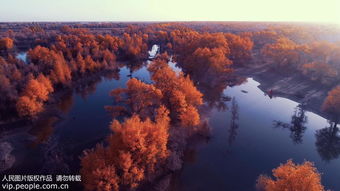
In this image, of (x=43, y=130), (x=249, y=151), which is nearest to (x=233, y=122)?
(x=249, y=151)

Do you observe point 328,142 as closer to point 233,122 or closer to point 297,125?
point 297,125

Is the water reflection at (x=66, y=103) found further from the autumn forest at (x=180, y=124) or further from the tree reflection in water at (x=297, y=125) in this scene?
the tree reflection in water at (x=297, y=125)

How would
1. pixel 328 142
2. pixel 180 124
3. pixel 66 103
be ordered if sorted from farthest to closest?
pixel 66 103 → pixel 328 142 → pixel 180 124

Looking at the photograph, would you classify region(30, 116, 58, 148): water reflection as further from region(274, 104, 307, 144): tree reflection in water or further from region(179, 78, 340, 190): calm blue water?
region(274, 104, 307, 144): tree reflection in water

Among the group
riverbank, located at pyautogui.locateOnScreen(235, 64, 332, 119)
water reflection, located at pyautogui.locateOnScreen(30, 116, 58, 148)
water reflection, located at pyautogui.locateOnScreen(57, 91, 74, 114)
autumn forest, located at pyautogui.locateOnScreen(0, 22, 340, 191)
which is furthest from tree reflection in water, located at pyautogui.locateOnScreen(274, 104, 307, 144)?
water reflection, located at pyautogui.locateOnScreen(57, 91, 74, 114)

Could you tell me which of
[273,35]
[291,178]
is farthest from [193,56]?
[273,35]
